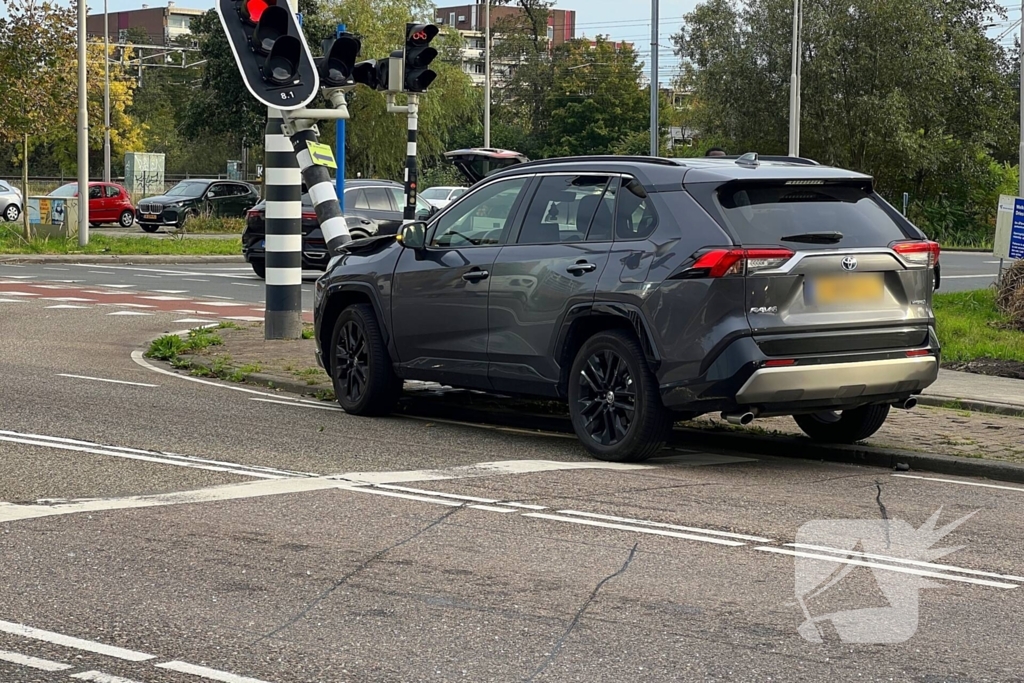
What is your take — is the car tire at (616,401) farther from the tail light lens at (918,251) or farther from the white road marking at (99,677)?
the white road marking at (99,677)

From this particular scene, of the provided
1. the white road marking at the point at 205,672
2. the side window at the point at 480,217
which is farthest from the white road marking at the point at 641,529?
the side window at the point at 480,217

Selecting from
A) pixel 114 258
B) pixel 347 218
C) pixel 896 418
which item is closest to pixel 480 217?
pixel 896 418

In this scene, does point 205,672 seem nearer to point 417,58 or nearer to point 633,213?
point 633,213

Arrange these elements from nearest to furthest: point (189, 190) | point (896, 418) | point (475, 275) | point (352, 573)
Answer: point (352, 573) → point (475, 275) → point (896, 418) → point (189, 190)

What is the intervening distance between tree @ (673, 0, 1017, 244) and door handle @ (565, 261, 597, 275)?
4253 centimetres

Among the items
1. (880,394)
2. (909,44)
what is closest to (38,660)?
(880,394)

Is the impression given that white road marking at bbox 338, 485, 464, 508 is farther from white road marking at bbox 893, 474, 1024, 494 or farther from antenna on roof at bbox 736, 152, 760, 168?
antenna on roof at bbox 736, 152, 760, 168

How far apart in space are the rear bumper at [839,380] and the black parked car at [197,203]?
38.0 m

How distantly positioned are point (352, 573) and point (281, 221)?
9070 millimetres

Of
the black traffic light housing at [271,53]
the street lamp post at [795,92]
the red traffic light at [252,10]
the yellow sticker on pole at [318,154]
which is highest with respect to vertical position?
the street lamp post at [795,92]

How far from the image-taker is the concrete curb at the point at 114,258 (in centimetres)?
3070

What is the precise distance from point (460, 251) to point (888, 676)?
576cm

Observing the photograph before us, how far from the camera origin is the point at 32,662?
4895 millimetres

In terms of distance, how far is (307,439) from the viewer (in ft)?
31.8
